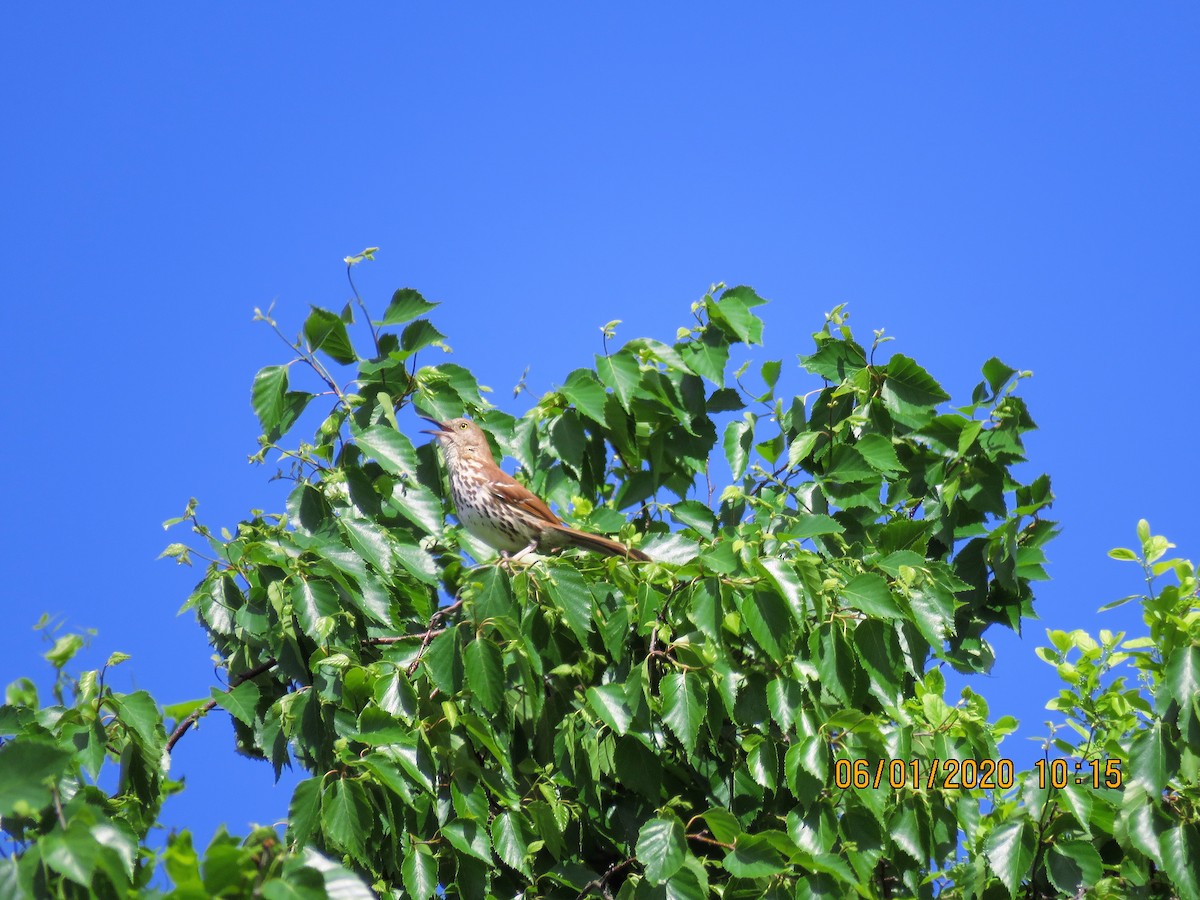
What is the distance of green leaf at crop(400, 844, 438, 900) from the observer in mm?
4262

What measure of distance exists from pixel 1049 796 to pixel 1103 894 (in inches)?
17.3

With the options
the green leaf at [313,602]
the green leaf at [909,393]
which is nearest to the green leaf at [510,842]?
the green leaf at [313,602]

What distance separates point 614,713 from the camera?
4422mm

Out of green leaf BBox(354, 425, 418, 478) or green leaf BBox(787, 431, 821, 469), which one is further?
green leaf BBox(787, 431, 821, 469)

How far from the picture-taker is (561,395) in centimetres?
597

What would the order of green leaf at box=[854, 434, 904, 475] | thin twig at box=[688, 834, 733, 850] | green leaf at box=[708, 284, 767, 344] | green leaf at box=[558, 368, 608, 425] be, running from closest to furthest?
1. thin twig at box=[688, 834, 733, 850]
2. green leaf at box=[558, 368, 608, 425]
3. green leaf at box=[854, 434, 904, 475]
4. green leaf at box=[708, 284, 767, 344]

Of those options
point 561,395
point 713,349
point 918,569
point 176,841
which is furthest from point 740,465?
point 176,841

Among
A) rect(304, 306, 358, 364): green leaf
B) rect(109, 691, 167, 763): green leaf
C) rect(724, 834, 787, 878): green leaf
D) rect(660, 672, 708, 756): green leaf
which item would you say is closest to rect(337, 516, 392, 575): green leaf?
rect(304, 306, 358, 364): green leaf

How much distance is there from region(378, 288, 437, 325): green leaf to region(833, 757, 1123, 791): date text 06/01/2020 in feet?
8.80

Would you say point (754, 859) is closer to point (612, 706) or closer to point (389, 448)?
point (612, 706)

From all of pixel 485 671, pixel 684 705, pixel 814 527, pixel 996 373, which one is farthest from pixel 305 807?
pixel 996 373

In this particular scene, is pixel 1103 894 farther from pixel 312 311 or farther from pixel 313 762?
pixel 312 311

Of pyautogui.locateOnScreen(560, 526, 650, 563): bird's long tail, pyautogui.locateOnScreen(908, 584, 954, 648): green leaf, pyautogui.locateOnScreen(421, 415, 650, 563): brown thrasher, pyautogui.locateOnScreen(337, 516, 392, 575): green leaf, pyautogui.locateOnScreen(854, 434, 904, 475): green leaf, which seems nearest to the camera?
pyautogui.locateOnScreen(908, 584, 954, 648): green leaf

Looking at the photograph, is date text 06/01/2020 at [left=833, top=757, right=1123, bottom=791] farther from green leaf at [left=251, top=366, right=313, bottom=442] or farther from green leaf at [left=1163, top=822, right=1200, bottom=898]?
green leaf at [left=251, top=366, right=313, bottom=442]
